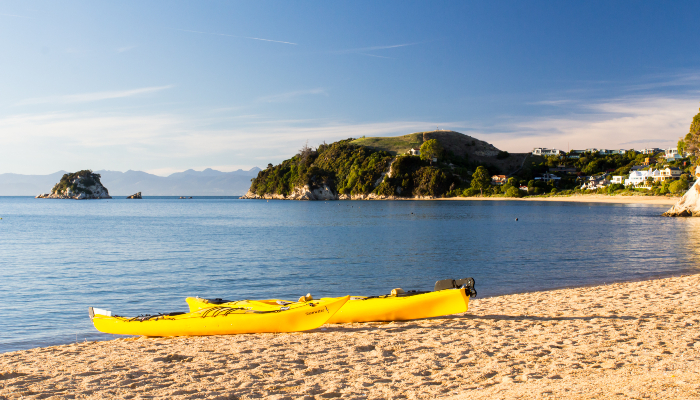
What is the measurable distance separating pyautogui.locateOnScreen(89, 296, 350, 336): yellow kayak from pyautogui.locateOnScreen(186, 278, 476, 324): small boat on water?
0.34 m

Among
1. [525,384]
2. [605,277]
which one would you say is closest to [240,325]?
[525,384]

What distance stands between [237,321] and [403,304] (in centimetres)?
392

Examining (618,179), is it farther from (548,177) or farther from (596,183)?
A: (548,177)

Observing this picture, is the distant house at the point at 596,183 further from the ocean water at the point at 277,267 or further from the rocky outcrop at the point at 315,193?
the ocean water at the point at 277,267

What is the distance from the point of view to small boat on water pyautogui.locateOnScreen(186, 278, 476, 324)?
10.6 m

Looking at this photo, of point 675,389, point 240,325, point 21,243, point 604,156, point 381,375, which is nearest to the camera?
point 675,389

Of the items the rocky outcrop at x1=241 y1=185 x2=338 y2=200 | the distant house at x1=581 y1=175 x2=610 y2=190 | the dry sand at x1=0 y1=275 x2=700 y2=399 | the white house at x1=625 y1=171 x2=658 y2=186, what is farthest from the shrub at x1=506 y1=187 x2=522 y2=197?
the dry sand at x1=0 y1=275 x2=700 y2=399

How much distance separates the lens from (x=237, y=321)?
1052 centimetres

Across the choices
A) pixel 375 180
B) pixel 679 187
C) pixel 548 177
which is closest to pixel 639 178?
pixel 679 187

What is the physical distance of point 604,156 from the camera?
188500mm

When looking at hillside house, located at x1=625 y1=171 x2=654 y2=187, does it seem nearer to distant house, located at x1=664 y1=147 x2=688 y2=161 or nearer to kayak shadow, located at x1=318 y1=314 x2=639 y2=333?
distant house, located at x1=664 y1=147 x2=688 y2=161

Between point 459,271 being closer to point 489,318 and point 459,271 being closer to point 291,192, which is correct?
point 489,318

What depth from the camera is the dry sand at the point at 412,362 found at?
6344 mm

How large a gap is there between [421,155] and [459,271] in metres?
170
